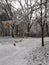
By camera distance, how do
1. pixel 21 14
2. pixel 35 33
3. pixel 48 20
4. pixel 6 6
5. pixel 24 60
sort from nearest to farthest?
pixel 24 60 → pixel 21 14 → pixel 48 20 → pixel 6 6 → pixel 35 33

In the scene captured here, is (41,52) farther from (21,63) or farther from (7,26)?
(7,26)

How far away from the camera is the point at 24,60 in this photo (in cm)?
1038

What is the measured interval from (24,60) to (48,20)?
4.55m

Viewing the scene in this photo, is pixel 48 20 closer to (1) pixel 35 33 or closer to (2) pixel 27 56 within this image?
(2) pixel 27 56

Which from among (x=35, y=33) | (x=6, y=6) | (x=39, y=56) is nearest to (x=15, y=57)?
(x=39, y=56)

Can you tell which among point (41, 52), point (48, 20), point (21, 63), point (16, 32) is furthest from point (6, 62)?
point (16, 32)

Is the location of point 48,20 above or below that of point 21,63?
above

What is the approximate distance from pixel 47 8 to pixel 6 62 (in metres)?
5.42

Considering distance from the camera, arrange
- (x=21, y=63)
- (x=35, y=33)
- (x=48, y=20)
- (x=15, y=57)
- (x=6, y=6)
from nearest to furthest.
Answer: (x=21, y=63), (x=15, y=57), (x=48, y=20), (x=6, y=6), (x=35, y=33)

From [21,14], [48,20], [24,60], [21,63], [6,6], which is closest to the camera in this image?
[21,63]

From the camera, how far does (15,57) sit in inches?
439

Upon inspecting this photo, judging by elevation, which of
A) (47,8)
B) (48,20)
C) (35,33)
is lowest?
(35,33)

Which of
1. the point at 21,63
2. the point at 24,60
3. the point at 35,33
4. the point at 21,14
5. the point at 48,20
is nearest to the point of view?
the point at 21,63

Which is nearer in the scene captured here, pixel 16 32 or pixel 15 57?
pixel 15 57
